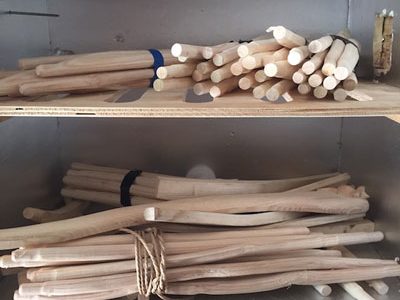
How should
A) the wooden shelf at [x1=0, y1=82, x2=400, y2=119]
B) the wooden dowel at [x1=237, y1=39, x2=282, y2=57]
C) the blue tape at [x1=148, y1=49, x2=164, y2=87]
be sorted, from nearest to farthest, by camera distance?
the wooden shelf at [x1=0, y1=82, x2=400, y2=119]
the wooden dowel at [x1=237, y1=39, x2=282, y2=57]
the blue tape at [x1=148, y1=49, x2=164, y2=87]

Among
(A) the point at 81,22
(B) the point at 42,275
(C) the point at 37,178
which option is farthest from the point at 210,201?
(A) the point at 81,22

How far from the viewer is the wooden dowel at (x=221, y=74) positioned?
1053mm

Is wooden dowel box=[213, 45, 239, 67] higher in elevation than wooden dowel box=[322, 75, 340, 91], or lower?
higher

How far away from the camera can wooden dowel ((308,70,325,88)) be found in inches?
39.6

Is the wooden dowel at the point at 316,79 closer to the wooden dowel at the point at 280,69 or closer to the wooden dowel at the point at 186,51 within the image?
the wooden dowel at the point at 280,69

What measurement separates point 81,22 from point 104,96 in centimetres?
48

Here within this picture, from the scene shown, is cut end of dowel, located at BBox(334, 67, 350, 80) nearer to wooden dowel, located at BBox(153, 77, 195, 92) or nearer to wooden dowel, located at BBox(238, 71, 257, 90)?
wooden dowel, located at BBox(238, 71, 257, 90)

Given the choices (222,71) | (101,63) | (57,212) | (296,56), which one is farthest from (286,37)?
(57,212)

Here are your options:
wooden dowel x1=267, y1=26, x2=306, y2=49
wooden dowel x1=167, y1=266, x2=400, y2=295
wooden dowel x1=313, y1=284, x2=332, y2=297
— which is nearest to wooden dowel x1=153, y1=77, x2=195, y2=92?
wooden dowel x1=267, y1=26, x2=306, y2=49

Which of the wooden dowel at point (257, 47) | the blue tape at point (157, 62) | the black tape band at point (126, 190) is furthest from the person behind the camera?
the black tape band at point (126, 190)

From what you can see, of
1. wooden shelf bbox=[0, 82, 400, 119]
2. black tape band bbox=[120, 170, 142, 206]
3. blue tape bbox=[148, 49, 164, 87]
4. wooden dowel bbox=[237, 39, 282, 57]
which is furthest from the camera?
black tape band bbox=[120, 170, 142, 206]

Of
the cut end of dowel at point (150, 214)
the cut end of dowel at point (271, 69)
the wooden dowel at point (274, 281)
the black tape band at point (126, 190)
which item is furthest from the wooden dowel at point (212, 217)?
the cut end of dowel at point (271, 69)

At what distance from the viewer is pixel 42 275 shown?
1.02m

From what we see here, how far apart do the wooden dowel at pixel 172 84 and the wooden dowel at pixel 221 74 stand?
0.08m
